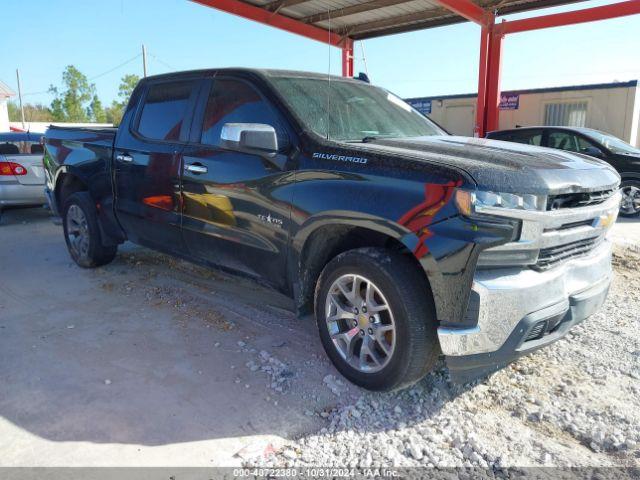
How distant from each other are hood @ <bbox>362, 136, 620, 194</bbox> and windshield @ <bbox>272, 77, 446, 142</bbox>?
10.0 inches

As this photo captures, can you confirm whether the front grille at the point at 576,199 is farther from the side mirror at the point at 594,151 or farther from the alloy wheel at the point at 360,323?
the side mirror at the point at 594,151

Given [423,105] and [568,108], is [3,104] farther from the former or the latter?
[568,108]

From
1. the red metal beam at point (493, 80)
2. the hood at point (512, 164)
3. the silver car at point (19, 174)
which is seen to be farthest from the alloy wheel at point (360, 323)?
the red metal beam at point (493, 80)

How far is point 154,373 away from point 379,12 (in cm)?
1093

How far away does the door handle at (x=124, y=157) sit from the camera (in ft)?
15.4

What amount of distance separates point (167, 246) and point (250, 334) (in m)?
1.19

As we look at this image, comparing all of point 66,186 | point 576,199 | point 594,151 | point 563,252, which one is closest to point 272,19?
point 594,151

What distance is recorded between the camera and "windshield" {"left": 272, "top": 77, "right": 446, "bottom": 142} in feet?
11.6

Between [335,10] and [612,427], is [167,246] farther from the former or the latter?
[335,10]

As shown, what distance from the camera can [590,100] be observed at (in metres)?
17.0

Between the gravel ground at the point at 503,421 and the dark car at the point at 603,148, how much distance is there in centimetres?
648

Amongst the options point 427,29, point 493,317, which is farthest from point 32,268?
point 427,29

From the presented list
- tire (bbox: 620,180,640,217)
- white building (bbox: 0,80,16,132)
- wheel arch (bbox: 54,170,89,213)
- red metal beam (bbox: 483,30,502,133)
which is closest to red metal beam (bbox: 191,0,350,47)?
red metal beam (bbox: 483,30,502,133)

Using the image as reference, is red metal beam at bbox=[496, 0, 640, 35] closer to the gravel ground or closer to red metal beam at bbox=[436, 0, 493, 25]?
red metal beam at bbox=[436, 0, 493, 25]
